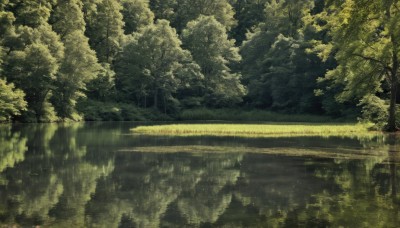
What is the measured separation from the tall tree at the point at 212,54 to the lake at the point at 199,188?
6735cm

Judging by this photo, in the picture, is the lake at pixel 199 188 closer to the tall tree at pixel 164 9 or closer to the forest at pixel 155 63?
the forest at pixel 155 63

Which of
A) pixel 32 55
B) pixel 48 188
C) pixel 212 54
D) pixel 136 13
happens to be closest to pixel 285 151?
pixel 48 188

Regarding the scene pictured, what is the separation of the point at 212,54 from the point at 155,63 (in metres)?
12.9

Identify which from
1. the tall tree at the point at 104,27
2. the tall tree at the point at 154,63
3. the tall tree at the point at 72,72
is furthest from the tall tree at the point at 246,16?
the tall tree at the point at 72,72

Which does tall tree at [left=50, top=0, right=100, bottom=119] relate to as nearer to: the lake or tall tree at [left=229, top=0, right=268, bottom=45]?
the lake

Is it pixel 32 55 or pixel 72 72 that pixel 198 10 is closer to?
pixel 72 72

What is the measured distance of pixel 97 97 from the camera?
95.6 metres

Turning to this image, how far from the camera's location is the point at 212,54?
102 m

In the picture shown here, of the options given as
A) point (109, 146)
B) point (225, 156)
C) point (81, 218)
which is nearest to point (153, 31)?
point (109, 146)

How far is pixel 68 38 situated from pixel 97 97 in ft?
54.8

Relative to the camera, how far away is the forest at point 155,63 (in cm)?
7256

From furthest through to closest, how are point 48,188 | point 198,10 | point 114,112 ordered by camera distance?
point 198,10 < point 114,112 < point 48,188

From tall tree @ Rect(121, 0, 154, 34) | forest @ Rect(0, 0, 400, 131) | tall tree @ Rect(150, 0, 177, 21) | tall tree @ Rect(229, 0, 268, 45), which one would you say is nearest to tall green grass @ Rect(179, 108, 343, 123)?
Result: forest @ Rect(0, 0, 400, 131)

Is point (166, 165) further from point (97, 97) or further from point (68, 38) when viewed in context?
point (97, 97)
